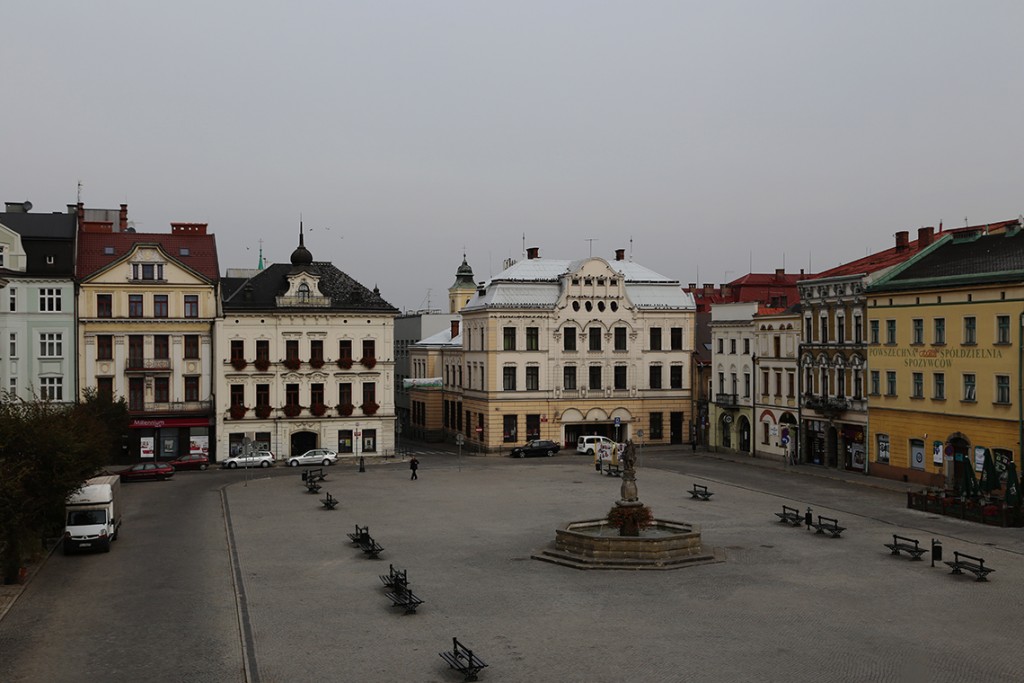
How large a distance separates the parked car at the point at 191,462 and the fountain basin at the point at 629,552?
3634cm

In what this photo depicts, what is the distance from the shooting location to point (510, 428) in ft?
253

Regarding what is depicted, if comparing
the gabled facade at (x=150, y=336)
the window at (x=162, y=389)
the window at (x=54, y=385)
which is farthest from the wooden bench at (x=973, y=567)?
the window at (x=54, y=385)

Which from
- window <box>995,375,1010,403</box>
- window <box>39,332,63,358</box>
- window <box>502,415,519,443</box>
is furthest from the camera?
window <box>502,415,519,443</box>

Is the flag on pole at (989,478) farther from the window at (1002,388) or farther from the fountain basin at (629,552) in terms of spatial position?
the fountain basin at (629,552)

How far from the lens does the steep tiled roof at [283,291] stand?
69750mm

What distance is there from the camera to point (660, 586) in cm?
3059

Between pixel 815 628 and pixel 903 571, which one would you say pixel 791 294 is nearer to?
pixel 903 571

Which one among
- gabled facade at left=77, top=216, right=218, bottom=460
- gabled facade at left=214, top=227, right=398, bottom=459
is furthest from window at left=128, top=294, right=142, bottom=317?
gabled facade at left=214, top=227, right=398, bottom=459

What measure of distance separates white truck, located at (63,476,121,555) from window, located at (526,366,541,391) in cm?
4361

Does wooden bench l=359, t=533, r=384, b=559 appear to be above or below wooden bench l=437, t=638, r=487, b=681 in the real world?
above

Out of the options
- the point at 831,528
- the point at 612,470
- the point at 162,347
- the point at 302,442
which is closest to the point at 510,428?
the point at 302,442

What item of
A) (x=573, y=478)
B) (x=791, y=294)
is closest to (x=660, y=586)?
(x=573, y=478)

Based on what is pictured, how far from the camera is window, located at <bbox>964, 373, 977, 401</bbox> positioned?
5109 cm

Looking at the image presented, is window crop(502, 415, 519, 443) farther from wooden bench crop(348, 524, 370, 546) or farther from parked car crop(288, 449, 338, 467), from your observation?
wooden bench crop(348, 524, 370, 546)
